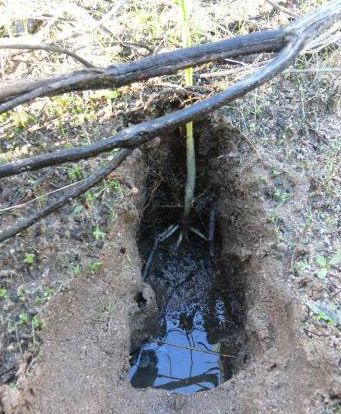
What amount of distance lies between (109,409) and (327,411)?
998 millimetres

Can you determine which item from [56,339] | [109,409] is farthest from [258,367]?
[56,339]

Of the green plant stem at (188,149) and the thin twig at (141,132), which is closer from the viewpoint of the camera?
the thin twig at (141,132)

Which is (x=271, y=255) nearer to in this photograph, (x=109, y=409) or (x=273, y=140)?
(x=273, y=140)

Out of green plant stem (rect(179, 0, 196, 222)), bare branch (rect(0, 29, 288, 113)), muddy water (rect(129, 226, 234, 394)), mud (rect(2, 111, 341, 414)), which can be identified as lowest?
muddy water (rect(129, 226, 234, 394))

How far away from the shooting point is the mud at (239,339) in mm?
2336

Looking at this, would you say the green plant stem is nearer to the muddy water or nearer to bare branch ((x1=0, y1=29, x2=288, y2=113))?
the muddy water

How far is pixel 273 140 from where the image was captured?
10.1 ft

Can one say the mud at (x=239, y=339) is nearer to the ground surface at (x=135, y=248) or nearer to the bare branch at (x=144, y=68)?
the ground surface at (x=135, y=248)

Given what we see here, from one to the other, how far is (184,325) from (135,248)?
66cm

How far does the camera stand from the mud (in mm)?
2336

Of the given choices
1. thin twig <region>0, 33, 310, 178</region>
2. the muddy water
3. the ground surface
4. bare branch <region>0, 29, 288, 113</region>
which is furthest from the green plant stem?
thin twig <region>0, 33, 310, 178</region>

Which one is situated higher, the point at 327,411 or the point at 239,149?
the point at 239,149

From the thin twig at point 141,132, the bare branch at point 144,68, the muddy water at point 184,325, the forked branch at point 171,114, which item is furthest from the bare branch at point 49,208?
the muddy water at point 184,325

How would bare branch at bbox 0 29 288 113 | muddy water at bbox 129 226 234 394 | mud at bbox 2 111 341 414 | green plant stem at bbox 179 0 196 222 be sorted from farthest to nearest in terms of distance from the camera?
muddy water at bbox 129 226 234 394, green plant stem at bbox 179 0 196 222, mud at bbox 2 111 341 414, bare branch at bbox 0 29 288 113
